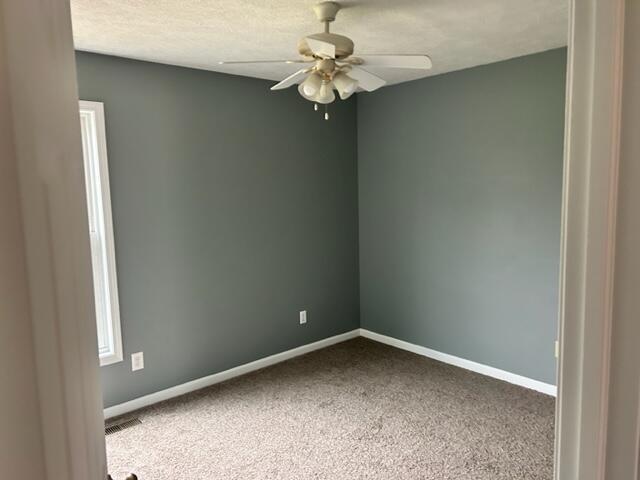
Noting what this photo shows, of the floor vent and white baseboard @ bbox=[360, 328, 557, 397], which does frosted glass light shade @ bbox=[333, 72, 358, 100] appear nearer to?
white baseboard @ bbox=[360, 328, 557, 397]

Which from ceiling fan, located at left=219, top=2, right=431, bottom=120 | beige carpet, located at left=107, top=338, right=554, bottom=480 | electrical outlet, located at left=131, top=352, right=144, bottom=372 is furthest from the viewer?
electrical outlet, located at left=131, top=352, right=144, bottom=372

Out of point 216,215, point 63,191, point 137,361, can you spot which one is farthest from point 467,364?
point 63,191

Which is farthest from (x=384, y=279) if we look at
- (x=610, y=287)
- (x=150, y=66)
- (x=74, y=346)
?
(x=74, y=346)

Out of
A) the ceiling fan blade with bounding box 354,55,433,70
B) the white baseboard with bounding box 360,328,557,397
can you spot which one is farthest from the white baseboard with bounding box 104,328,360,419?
the ceiling fan blade with bounding box 354,55,433,70

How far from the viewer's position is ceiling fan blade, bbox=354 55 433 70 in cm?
222

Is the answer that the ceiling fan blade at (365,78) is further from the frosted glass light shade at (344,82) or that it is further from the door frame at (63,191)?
the door frame at (63,191)

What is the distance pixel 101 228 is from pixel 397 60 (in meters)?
2.10

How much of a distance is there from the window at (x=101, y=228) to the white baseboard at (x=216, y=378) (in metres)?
0.35

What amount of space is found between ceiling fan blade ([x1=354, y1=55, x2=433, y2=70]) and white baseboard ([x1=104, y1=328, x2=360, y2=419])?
2.59 m

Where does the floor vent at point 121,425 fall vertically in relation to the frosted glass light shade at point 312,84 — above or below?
below

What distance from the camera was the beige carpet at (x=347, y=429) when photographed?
2.59m

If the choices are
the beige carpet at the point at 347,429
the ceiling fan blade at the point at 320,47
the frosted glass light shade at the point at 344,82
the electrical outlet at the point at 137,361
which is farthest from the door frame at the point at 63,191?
the electrical outlet at the point at 137,361

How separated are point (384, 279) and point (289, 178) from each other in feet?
4.31

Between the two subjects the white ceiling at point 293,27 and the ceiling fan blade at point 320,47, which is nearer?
the ceiling fan blade at point 320,47
